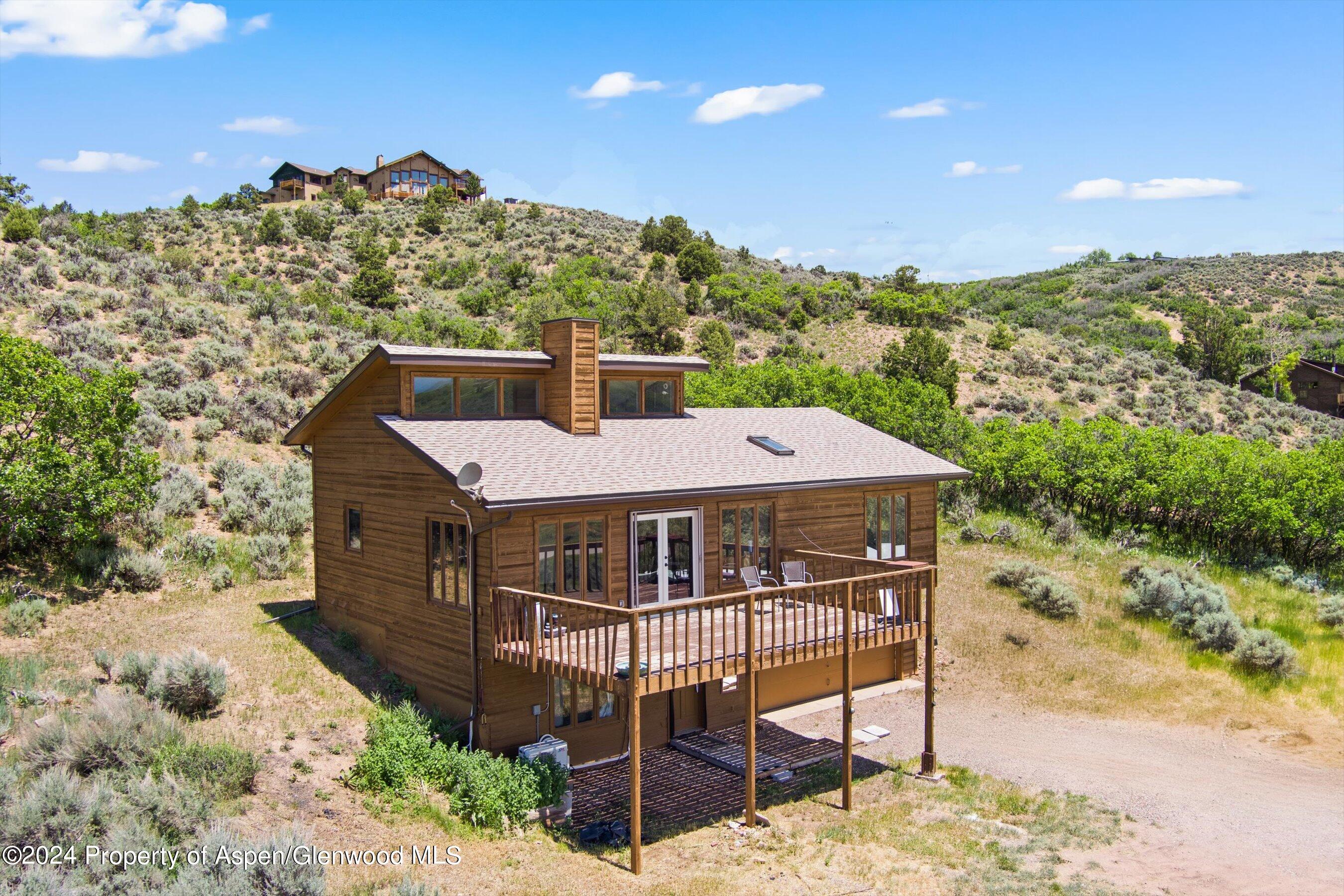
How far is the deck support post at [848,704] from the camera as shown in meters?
11.9

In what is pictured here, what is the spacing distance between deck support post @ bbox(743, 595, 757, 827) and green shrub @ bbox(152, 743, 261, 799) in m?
5.69

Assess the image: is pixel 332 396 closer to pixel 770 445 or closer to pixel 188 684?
pixel 188 684

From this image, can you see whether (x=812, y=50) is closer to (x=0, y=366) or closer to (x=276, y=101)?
(x=276, y=101)

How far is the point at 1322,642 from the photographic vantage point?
19.2 meters

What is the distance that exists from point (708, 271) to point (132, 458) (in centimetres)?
3984

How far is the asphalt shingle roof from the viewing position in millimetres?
12555

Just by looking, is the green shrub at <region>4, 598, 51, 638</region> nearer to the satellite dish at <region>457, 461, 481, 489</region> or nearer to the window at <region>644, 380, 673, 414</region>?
the satellite dish at <region>457, 461, 481, 489</region>

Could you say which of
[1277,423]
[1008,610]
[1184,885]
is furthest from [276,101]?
[1277,423]

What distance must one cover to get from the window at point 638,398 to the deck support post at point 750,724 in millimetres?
6568

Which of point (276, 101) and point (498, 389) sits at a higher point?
point (276, 101)

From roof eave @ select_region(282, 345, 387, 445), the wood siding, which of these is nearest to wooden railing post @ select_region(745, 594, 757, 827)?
the wood siding

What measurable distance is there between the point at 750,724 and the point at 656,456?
5.01m

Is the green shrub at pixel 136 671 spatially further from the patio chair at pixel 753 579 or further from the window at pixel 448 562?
the patio chair at pixel 753 579

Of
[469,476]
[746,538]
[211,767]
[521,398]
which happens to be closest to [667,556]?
[746,538]
